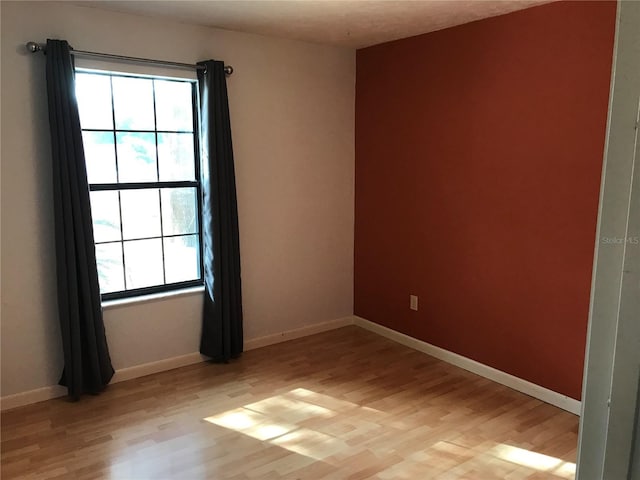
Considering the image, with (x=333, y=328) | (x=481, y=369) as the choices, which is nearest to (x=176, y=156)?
(x=333, y=328)

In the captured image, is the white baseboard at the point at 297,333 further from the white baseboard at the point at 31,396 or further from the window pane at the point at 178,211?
the white baseboard at the point at 31,396

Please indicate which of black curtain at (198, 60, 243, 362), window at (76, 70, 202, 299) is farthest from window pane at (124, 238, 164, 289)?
black curtain at (198, 60, 243, 362)

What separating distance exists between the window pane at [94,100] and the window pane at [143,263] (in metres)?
0.83

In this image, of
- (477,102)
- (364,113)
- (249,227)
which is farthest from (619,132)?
(364,113)

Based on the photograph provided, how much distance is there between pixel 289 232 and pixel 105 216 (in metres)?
1.43

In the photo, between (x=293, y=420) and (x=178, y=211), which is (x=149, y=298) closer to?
(x=178, y=211)

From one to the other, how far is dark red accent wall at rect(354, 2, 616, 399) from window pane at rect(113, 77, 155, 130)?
1.78m

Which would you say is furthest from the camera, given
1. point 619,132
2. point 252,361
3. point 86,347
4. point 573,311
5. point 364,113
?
point 364,113

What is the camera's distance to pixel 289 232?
4254 mm

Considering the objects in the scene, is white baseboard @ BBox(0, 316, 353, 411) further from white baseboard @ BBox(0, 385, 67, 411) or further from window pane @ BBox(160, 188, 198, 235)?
window pane @ BBox(160, 188, 198, 235)

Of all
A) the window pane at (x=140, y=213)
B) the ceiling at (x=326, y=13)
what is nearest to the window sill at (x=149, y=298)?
the window pane at (x=140, y=213)

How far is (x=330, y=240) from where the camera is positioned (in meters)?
4.51

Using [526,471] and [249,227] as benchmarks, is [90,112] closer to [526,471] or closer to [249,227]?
[249,227]

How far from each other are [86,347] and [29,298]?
1.50 ft
